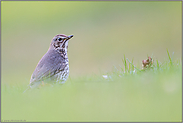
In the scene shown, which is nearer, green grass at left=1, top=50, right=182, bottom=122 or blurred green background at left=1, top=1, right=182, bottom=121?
green grass at left=1, top=50, right=182, bottom=122

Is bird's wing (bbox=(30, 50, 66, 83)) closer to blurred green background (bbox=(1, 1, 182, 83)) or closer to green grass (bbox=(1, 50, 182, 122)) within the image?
green grass (bbox=(1, 50, 182, 122))

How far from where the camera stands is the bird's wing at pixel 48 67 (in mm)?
7492

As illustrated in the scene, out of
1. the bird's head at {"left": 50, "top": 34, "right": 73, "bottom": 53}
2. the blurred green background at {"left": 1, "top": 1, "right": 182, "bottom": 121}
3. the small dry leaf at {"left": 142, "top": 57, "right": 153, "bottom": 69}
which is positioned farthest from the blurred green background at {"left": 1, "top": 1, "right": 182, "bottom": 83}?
the small dry leaf at {"left": 142, "top": 57, "right": 153, "bottom": 69}

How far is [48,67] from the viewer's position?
7.61 m

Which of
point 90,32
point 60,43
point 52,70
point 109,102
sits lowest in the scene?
point 109,102

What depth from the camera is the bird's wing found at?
7.49 meters

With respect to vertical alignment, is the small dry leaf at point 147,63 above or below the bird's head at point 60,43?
below

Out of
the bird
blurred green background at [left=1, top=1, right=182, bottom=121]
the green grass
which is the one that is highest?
blurred green background at [left=1, top=1, right=182, bottom=121]

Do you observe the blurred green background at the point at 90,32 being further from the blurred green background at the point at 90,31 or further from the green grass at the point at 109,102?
the green grass at the point at 109,102

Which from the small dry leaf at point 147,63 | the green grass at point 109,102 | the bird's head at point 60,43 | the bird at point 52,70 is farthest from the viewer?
the bird's head at point 60,43

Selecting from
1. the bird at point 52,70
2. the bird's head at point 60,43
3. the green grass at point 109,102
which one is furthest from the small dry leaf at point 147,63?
the bird's head at point 60,43

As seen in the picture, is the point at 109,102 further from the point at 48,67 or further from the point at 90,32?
the point at 90,32

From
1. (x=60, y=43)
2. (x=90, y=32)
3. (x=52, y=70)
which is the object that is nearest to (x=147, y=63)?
(x=52, y=70)

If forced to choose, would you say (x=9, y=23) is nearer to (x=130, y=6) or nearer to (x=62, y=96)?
(x=130, y=6)
